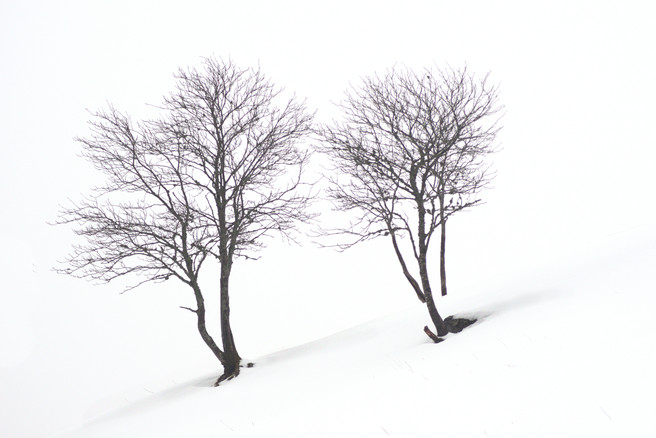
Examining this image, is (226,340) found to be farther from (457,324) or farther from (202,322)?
(457,324)

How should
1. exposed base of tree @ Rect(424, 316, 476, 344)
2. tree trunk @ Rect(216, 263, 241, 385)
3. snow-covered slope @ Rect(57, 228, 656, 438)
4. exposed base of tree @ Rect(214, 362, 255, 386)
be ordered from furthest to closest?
tree trunk @ Rect(216, 263, 241, 385)
exposed base of tree @ Rect(214, 362, 255, 386)
exposed base of tree @ Rect(424, 316, 476, 344)
snow-covered slope @ Rect(57, 228, 656, 438)

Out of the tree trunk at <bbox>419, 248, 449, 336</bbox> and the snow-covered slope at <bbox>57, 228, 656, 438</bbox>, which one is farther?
the tree trunk at <bbox>419, 248, 449, 336</bbox>

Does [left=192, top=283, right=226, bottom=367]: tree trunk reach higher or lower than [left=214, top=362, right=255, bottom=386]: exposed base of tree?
higher

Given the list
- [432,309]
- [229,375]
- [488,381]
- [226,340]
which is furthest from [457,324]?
[226,340]

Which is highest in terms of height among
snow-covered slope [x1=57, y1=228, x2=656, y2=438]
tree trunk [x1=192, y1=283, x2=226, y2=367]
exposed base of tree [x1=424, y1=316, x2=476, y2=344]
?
tree trunk [x1=192, y1=283, x2=226, y2=367]

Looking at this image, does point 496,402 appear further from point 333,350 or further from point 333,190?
point 333,190

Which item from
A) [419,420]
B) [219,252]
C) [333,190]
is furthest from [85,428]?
[419,420]

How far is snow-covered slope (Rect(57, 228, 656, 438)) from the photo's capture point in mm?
3873

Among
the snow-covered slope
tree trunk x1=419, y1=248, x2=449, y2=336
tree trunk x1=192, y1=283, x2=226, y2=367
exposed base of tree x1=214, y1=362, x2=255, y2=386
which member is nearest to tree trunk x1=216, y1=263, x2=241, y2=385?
exposed base of tree x1=214, y1=362, x2=255, y2=386

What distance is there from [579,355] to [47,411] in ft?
336

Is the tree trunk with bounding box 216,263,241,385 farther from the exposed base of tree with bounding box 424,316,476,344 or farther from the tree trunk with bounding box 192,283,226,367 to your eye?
the exposed base of tree with bounding box 424,316,476,344

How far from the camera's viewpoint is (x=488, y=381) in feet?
16.1

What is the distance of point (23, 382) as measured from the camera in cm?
10494

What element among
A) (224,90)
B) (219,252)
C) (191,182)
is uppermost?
(224,90)
